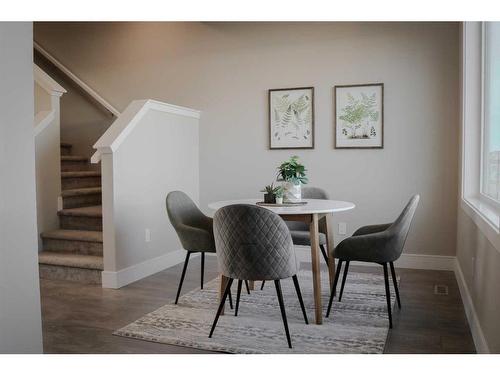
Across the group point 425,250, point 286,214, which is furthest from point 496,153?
point 425,250

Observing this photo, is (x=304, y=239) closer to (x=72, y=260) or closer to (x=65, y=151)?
(x=72, y=260)

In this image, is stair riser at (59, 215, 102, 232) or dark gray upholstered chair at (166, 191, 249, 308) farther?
stair riser at (59, 215, 102, 232)

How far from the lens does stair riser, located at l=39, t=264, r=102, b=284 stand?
400cm

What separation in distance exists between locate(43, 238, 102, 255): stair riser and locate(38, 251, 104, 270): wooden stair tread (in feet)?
0.18

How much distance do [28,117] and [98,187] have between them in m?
3.50

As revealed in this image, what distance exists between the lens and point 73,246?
14.4ft

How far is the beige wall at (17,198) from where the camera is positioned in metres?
1.79

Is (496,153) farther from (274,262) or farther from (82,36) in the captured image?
(82,36)

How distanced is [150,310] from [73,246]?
1513 mm

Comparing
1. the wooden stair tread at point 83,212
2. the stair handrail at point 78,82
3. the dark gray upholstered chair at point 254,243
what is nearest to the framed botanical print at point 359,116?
the dark gray upholstered chair at point 254,243

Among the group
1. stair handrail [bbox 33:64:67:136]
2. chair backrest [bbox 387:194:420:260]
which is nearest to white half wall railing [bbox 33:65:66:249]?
stair handrail [bbox 33:64:67:136]

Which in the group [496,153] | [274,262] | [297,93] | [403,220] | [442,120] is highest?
[297,93]

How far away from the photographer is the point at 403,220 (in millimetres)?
2850

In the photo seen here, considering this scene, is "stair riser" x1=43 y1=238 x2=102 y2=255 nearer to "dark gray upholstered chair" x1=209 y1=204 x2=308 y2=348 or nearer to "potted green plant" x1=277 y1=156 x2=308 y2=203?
"potted green plant" x1=277 y1=156 x2=308 y2=203
